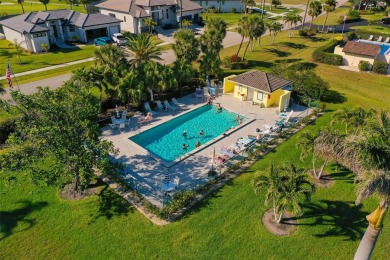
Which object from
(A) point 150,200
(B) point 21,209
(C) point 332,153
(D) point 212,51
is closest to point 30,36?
(D) point 212,51

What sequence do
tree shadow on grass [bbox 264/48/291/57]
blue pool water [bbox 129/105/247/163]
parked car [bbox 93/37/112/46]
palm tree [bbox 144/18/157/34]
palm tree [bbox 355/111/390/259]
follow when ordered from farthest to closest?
1. palm tree [bbox 144/18/157/34]
2. parked car [bbox 93/37/112/46]
3. tree shadow on grass [bbox 264/48/291/57]
4. blue pool water [bbox 129/105/247/163]
5. palm tree [bbox 355/111/390/259]

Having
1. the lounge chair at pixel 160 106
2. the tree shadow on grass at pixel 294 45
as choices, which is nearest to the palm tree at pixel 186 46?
the lounge chair at pixel 160 106

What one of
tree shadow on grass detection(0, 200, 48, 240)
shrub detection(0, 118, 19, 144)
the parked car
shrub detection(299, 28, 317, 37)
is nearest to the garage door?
the parked car

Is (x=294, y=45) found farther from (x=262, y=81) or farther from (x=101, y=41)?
(x=101, y=41)

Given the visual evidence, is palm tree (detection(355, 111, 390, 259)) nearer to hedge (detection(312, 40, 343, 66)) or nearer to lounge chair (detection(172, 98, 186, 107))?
lounge chair (detection(172, 98, 186, 107))

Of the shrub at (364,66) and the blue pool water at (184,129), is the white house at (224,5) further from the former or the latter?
the blue pool water at (184,129)

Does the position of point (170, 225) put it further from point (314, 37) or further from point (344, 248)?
point (314, 37)

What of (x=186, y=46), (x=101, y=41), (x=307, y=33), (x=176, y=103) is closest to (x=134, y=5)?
(x=101, y=41)
